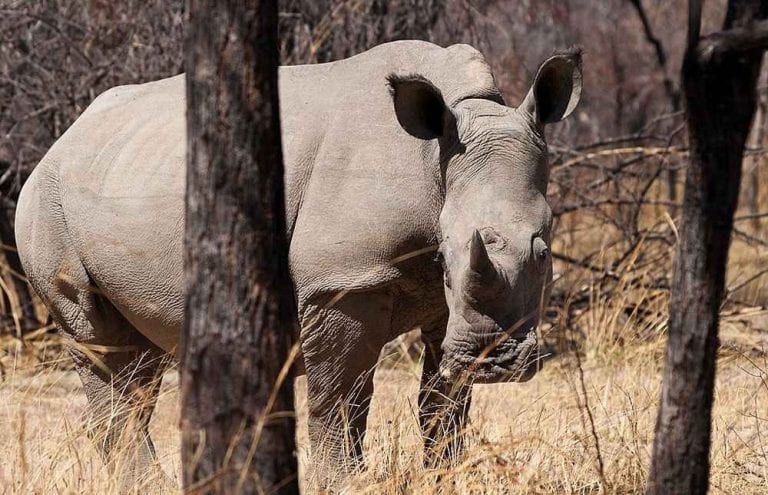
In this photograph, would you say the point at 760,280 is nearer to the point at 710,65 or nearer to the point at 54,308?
the point at 54,308

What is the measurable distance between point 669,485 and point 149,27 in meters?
5.24

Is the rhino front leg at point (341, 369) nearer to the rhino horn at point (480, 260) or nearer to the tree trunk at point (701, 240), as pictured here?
the rhino horn at point (480, 260)

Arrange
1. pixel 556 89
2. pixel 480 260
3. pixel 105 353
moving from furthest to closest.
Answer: pixel 105 353 < pixel 556 89 < pixel 480 260

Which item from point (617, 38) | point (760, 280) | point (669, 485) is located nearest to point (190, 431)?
point (669, 485)

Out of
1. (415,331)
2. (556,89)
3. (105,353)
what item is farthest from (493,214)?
(415,331)

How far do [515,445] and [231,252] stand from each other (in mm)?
1374

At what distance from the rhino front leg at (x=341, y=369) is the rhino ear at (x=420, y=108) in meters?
0.57

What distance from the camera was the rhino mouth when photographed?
12.0 feet

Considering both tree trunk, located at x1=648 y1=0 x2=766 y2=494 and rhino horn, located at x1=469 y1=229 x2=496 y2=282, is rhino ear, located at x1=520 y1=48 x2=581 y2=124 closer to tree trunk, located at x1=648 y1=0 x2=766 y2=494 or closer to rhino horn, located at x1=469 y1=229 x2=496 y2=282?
rhino horn, located at x1=469 y1=229 x2=496 y2=282

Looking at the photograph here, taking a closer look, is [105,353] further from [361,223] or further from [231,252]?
[231,252]

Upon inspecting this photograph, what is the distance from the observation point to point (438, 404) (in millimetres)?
4406

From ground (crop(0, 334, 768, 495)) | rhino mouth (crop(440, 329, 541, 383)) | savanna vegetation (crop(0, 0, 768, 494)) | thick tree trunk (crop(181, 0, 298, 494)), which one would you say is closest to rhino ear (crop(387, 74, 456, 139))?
rhino mouth (crop(440, 329, 541, 383))

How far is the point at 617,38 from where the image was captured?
696 inches

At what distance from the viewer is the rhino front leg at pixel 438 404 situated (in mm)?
4217
